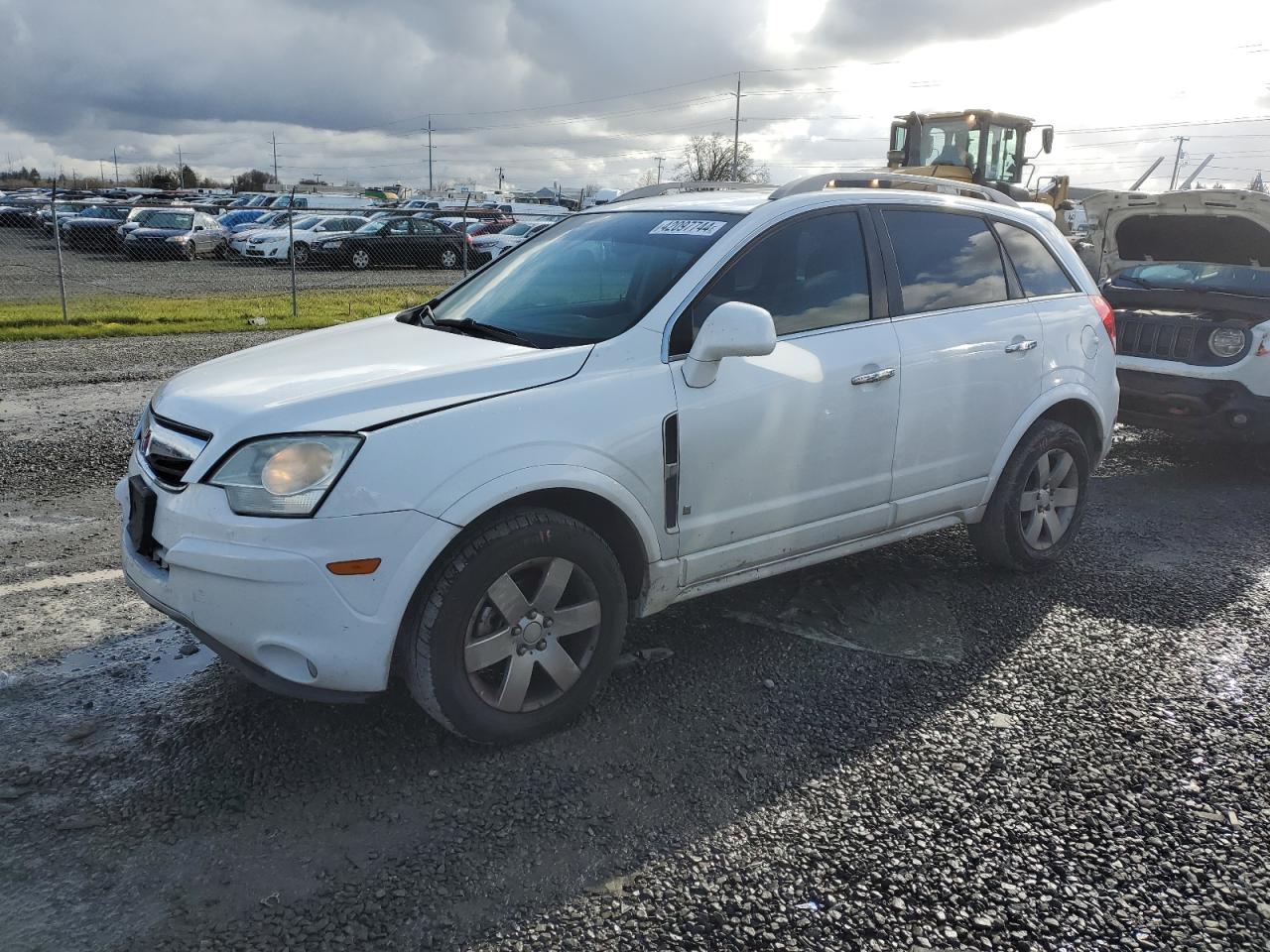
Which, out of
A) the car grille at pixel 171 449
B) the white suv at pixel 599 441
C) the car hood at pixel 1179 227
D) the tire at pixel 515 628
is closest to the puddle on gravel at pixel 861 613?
the white suv at pixel 599 441

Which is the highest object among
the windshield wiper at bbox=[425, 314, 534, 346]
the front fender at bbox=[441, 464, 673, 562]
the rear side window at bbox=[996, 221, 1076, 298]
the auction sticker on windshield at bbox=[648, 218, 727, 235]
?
the auction sticker on windshield at bbox=[648, 218, 727, 235]

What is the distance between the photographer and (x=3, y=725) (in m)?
3.30

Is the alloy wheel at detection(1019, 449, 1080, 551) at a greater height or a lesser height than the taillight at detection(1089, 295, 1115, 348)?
lesser

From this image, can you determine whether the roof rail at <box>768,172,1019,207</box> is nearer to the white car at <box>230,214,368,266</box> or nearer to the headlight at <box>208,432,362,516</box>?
the headlight at <box>208,432,362,516</box>

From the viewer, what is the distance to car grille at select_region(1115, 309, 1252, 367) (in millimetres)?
7164

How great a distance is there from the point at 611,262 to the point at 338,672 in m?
1.97

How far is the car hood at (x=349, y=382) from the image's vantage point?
2.99m

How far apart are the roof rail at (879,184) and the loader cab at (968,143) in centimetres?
1104

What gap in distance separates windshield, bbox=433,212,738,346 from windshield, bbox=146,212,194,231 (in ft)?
90.7

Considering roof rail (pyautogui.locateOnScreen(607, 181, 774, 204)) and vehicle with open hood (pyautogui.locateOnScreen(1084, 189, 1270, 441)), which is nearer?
roof rail (pyautogui.locateOnScreen(607, 181, 774, 204))

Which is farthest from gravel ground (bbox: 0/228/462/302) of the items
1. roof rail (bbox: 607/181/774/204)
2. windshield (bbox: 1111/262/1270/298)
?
windshield (bbox: 1111/262/1270/298)

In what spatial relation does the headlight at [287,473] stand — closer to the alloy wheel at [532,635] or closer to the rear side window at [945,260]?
the alloy wheel at [532,635]

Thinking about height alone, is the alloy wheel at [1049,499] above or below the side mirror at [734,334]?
below

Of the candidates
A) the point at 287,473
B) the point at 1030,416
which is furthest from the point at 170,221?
the point at 287,473
